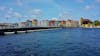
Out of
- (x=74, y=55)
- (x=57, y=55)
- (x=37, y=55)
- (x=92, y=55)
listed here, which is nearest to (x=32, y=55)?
(x=37, y=55)

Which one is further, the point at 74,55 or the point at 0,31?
the point at 0,31

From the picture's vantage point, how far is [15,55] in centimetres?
3662

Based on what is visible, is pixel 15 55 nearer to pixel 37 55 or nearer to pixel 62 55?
pixel 37 55

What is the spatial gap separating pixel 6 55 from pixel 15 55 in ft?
4.67

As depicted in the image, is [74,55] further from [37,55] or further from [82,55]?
[37,55]

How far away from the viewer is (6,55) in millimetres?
36719

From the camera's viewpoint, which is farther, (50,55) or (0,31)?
(0,31)

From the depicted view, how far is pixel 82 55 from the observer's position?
37.5 m

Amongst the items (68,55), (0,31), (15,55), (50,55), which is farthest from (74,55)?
(0,31)

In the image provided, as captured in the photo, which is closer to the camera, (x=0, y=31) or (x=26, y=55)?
(x=26, y=55)

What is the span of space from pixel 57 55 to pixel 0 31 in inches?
3166

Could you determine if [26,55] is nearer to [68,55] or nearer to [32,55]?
[32,55]

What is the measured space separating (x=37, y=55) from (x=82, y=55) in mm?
7170

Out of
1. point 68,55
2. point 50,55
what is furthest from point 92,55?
point 50,55
